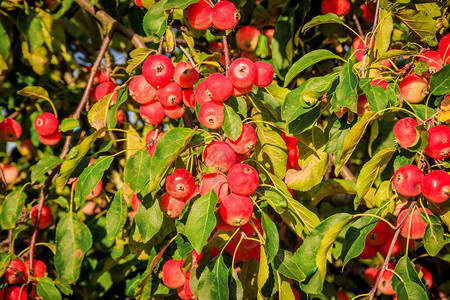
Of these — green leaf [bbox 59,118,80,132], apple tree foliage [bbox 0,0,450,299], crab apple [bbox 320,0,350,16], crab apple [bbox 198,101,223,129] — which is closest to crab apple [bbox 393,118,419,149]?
apple tree foliage [bbox 0,0,450,299]

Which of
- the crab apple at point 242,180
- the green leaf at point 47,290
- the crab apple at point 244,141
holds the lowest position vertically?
the green leaf at point 47,290

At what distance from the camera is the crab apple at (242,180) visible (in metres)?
1.25

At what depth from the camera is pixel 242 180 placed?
49.2 inches

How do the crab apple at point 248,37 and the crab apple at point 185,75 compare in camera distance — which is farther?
the crab apple at point 248,37

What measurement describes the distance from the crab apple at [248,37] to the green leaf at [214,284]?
4.25 feet

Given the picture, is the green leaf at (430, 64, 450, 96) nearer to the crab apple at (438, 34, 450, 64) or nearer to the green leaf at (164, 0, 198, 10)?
the crab apple at (438, 34, 450, 64)

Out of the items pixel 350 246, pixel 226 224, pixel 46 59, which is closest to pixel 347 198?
pixel 350 246

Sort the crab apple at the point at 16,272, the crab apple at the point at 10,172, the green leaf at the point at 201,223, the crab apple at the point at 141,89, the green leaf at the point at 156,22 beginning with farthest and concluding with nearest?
the crab apple at the point at 10,172
the crab apple at the point at 16,272
the crab apple at the point at 141,89
the green leaf at the point at 156,22
the green leaf at the point at 201,223

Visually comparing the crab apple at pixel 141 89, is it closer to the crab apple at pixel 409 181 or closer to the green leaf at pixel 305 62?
the green leaf at pixel 305 62

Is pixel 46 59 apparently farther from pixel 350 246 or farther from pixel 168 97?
pixel 350 246

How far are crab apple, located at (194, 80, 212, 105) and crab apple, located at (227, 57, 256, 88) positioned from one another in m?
0.08

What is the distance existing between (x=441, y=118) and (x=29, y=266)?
1.76m

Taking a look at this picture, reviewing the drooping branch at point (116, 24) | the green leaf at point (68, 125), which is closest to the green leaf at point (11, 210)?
the green leaf at point (68, 125)

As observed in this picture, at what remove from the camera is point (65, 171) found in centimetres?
157
